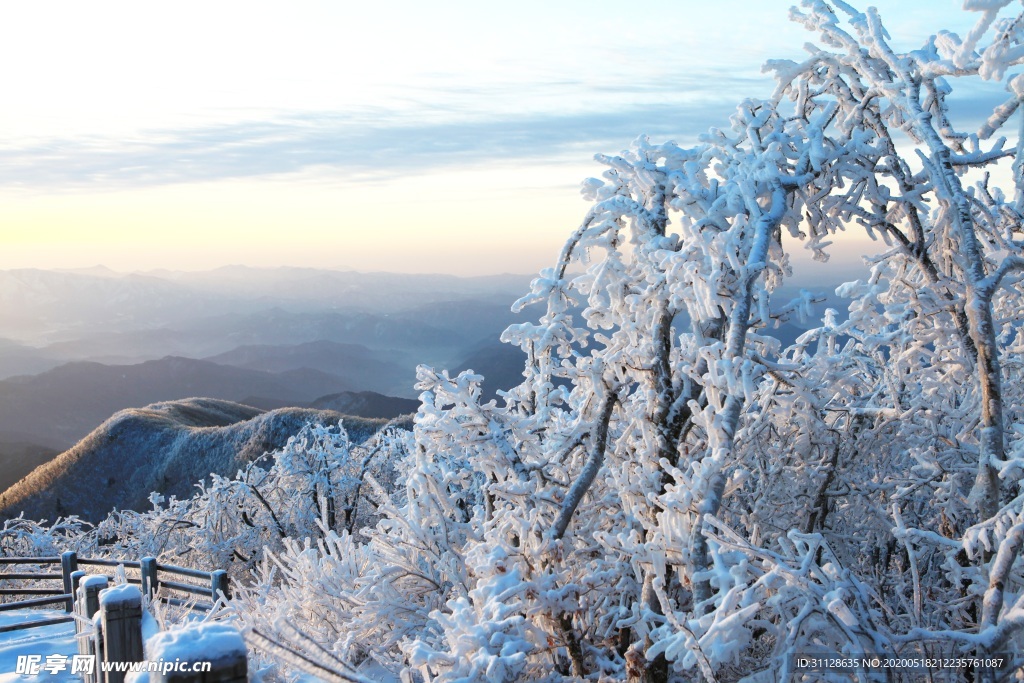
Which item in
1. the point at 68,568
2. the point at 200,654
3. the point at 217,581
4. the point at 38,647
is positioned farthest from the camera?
the point at 68,568

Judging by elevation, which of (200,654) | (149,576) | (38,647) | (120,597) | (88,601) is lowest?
(38,647)

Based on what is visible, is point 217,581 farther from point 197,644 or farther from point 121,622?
point 197,644

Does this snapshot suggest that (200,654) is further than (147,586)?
No

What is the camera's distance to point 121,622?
470 centimetres

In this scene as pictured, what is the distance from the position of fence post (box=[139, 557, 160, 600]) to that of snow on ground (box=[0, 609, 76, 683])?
0.95 meters

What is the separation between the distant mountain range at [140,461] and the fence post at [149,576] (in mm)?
44109

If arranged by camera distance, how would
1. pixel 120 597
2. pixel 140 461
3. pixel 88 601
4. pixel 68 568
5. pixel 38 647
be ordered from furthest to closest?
1. pixel 140 461
2. pixel 68 568
3. pixel 38 647
4. pixel 88 601
5. pixel 120 597

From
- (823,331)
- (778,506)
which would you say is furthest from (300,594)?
(823,331)

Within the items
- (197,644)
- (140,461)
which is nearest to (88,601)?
(197,644)

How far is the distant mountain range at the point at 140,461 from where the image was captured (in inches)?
2147

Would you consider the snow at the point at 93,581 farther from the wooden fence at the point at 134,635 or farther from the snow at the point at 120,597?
the snow at the point at 120,597

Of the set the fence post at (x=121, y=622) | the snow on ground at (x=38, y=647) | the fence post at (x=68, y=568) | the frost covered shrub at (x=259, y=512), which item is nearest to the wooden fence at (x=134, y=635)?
the fence post at (x=121, y=622)

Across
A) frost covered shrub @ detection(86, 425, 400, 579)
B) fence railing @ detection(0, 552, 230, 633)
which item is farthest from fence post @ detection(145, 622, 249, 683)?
frost covered shrub @ detection(86, 425, 400, 579)

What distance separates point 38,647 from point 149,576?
1445mm
